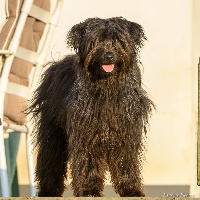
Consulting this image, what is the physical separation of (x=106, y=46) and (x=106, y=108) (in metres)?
0.36

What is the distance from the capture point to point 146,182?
492 inches

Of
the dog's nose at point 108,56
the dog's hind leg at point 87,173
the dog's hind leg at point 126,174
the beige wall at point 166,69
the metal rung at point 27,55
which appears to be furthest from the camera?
the beige wall at point 166,69

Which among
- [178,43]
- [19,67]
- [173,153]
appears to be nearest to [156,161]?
[173,153]

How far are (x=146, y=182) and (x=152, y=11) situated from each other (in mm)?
1300

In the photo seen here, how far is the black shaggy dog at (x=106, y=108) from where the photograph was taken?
918cm

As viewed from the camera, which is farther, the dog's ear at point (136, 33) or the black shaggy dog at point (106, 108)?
the dog's ear at point (136, 33)

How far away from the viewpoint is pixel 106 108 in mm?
9258

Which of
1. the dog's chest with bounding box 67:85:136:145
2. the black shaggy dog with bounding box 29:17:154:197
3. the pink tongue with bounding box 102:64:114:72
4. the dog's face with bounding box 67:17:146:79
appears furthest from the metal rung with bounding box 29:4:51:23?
the pink tongue with bounding box 102:64:114:72

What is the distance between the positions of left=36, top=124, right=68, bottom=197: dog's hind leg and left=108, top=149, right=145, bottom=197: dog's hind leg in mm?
750

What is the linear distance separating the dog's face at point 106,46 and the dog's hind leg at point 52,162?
938 mm

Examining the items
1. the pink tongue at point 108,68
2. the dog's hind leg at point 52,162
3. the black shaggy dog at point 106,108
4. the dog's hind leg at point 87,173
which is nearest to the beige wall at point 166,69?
the dog's hind leg at point 52,162

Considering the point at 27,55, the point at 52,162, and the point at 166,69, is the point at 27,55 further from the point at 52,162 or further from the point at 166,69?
the point at 166,69

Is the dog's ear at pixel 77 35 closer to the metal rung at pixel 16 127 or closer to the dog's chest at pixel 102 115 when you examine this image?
the dog's chest at pixel 102 115

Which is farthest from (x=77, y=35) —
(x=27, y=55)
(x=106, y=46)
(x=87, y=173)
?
(x=27, y=55)
